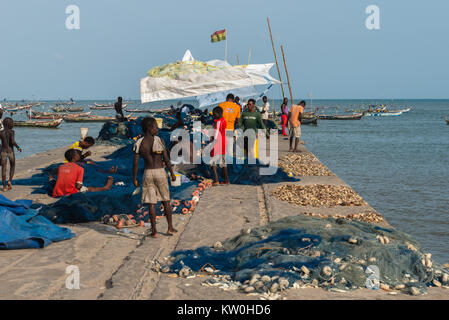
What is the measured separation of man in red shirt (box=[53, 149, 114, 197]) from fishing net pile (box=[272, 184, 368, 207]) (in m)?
3.88

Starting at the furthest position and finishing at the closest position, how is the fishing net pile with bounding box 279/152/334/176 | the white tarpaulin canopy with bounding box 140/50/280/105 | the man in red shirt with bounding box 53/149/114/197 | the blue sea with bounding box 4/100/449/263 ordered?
the fishing net pile with bounding box 279/152/334/176, the white tarpaulin canopy with bounding box 140/50/280/105, the blue sea with bounding box 4/100/449/263, the man in red shirt with bounding box 53/149/114/197

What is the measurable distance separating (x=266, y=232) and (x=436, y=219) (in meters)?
6.56

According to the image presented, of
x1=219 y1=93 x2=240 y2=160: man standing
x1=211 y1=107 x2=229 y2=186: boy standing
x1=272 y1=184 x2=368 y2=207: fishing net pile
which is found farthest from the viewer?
x1=219 y1=93 x2=240 y2=160: man standing

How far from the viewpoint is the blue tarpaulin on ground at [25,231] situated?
6.60 m

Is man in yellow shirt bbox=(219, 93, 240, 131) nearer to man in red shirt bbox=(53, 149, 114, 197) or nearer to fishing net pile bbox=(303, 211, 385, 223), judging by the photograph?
man in red shirt bbox=(53, 149, 114, 197)

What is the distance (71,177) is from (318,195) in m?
5.27

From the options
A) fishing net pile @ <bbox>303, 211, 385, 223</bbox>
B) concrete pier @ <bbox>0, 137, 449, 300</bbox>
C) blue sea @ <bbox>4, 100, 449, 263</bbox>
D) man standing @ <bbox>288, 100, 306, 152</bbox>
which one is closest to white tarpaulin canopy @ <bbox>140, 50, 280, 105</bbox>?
man standing @ <bbox>288, 100, 306, 152</bbox>

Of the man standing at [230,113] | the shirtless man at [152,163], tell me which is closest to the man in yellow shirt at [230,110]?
the man standing at [230,113]

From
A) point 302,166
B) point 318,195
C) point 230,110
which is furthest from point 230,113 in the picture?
point 302,166

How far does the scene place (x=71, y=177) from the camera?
9.30 m

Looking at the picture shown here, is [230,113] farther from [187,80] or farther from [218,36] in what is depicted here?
[218,36]

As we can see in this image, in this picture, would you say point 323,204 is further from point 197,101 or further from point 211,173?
point 197,101

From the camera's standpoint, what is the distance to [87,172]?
1059 centimetres

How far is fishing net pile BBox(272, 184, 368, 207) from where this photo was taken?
372 inches
